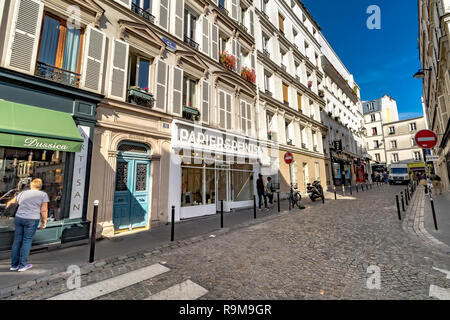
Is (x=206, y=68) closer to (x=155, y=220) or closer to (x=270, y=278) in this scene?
(x=155, y=220)

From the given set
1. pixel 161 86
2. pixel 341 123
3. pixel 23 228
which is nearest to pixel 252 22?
pixel 161 86

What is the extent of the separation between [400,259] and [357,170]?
29.5 m

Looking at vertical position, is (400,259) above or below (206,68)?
below

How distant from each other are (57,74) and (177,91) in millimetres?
3924

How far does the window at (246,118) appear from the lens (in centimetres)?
1184

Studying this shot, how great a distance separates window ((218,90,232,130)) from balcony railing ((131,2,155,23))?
4.24 metres

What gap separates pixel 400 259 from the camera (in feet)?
12.6

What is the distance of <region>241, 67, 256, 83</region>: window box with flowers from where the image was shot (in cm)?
1248

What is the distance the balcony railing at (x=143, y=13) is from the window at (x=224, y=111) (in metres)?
4.24

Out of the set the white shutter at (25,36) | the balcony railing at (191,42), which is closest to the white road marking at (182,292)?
the white shutter at (25,36)

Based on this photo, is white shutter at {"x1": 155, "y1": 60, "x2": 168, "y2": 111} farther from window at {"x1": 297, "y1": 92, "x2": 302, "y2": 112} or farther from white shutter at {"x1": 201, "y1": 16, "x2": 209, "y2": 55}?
window at {"x1": 297, "y1": 92, "x2": 302, "y2": 112}

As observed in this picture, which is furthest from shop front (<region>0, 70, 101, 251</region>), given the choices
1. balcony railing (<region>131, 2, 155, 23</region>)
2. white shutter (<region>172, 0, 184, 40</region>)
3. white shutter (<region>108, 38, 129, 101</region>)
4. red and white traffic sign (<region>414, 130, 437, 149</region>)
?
red and white traffic sign (<region>414, 130, 437, 149</region>)
